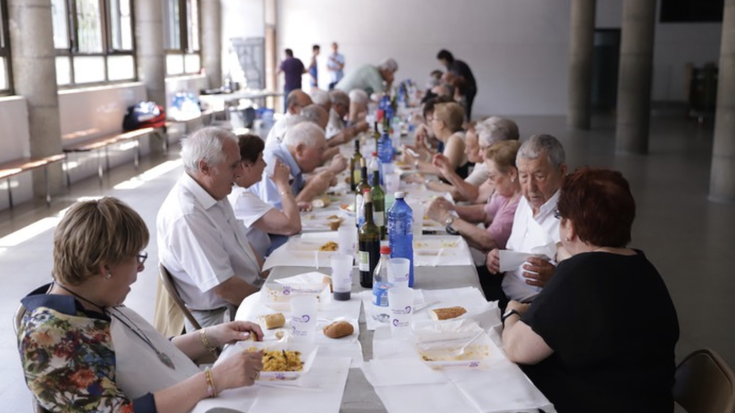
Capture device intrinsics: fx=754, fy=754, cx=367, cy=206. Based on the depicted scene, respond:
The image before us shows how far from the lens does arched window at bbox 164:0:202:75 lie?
14.9 metres

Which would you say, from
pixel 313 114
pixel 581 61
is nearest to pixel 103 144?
pixel 313 114

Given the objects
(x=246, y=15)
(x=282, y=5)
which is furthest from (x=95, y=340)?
(x=282, y=5)

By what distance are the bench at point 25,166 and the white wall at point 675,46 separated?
15.2 m

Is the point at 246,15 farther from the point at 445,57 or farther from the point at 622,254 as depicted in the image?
the point at 622,254

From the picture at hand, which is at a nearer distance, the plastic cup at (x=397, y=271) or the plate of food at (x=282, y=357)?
the plate of food at (x=282, y=357)

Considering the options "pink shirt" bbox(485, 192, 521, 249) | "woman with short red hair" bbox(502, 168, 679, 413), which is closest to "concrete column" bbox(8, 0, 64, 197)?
"pink shirt" bbox(485, 192, 521, 249)

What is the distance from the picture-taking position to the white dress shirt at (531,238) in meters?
3.30

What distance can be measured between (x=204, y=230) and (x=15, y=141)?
6197 mm

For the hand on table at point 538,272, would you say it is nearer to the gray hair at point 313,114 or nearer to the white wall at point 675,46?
the gray hair at point 313,114

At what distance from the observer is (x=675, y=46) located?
1970 cm

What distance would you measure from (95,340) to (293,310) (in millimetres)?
637

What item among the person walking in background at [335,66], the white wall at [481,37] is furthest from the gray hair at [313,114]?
the white wall at [481,37]

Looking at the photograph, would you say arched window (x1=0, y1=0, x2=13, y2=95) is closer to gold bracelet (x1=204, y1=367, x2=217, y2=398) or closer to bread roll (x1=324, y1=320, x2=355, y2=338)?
bread roll (x1=324, y1=320, x2=355, y2=338)

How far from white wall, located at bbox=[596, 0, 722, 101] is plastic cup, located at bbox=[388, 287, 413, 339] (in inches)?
742
